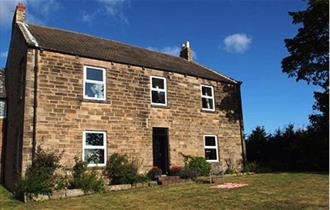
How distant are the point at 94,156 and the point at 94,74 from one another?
4157 millimetres

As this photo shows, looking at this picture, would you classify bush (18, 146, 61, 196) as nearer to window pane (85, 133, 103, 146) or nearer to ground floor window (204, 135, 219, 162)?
window pane (85, 133, 103, 146)

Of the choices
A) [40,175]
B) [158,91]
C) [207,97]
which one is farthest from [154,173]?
[207,97]

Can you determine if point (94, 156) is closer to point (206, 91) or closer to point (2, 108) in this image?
point (2, 108)

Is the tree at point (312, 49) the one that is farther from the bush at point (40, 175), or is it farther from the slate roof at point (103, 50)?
the bush at point (40, 175)

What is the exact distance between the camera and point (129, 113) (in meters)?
18.8

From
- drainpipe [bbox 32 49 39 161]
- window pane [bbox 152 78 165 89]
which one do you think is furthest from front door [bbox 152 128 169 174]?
drainpipe [bbox 32 49 39 161]

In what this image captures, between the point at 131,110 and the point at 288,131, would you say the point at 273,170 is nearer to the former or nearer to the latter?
the point at 288,131

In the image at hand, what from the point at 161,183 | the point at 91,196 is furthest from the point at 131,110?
the point at 91,196

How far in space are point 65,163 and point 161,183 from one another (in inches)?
180

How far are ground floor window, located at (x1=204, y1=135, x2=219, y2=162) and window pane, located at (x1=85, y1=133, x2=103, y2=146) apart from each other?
275 inches

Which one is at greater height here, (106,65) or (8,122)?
(106,65)

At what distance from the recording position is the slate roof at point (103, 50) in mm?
17969

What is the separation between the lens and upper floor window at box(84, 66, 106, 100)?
1772 cm

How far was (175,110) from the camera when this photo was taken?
2067 centimetres
